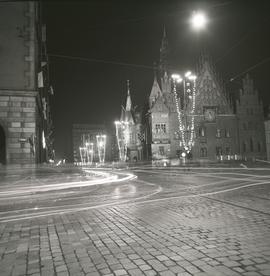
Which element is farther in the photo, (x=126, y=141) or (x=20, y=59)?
(x=126, y=141)

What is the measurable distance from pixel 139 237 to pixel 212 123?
60.9 m

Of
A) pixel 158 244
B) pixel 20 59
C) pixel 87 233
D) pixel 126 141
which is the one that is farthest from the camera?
pixel 126 141

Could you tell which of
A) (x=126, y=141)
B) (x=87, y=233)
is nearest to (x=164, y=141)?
(x=126, y=141)

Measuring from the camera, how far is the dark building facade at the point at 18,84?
2297cm

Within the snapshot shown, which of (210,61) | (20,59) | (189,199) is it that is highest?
(210,61)

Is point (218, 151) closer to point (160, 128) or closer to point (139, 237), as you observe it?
point (160, 128)

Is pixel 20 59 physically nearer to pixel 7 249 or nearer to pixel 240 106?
pixel 7 249

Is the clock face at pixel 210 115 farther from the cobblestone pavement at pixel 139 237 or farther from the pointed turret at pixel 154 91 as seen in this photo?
the cobblestone pavement at pixel 139 237

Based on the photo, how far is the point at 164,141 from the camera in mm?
64812

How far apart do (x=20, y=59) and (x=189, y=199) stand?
19055 millimetres

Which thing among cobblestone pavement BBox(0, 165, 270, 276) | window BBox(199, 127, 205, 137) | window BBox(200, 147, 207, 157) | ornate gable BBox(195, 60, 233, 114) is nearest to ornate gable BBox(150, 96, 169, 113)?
ornate gable BBox(195, 60, 233, 114)

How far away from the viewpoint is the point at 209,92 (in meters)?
65.3

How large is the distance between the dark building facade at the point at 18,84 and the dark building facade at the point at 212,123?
42049 mm

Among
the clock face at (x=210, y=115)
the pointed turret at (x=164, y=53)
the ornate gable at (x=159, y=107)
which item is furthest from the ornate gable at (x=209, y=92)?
the pointed turret at (x=164, y=53)
